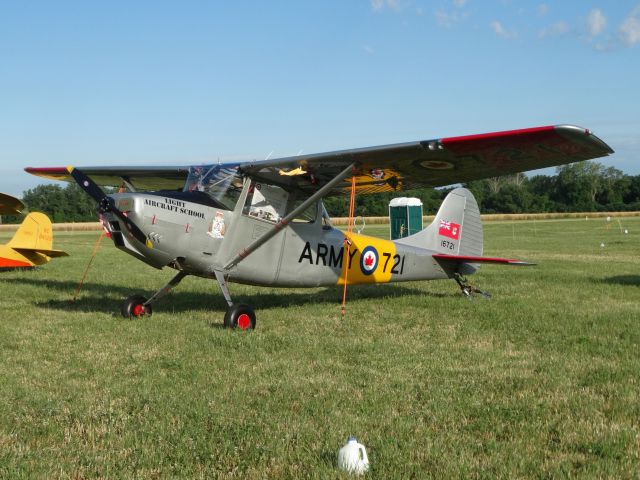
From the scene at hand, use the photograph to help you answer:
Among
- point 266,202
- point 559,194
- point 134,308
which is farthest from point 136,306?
point 559,194

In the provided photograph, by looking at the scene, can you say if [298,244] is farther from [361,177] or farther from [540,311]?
[540,311]

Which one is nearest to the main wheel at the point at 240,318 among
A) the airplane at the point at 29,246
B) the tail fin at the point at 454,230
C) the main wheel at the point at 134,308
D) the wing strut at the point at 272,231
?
the wing strut at the point at 272,231

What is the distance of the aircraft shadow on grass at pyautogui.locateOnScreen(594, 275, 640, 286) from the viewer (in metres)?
12.7

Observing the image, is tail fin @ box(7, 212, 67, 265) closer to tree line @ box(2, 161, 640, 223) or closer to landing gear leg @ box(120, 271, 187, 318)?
landing gear leg @ box(120, 271, 187, 318)

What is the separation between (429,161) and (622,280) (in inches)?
274

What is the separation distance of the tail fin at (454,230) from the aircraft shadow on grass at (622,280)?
9.69ft

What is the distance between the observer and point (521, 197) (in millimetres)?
92938

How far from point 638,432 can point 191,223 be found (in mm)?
6005

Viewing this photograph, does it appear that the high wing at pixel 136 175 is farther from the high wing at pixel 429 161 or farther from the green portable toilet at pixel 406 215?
the green portable toilet at pixel 406 215

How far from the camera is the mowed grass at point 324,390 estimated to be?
11.9 ft

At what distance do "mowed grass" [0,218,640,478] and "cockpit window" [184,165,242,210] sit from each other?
5.93ft

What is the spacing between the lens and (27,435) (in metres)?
4.07

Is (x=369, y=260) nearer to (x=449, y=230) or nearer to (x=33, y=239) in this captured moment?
(x=449, y=230)

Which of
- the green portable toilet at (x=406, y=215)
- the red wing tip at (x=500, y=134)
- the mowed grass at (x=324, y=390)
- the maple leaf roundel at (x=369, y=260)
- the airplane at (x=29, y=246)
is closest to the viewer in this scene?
the mowed grass at (x=324, y=390)
